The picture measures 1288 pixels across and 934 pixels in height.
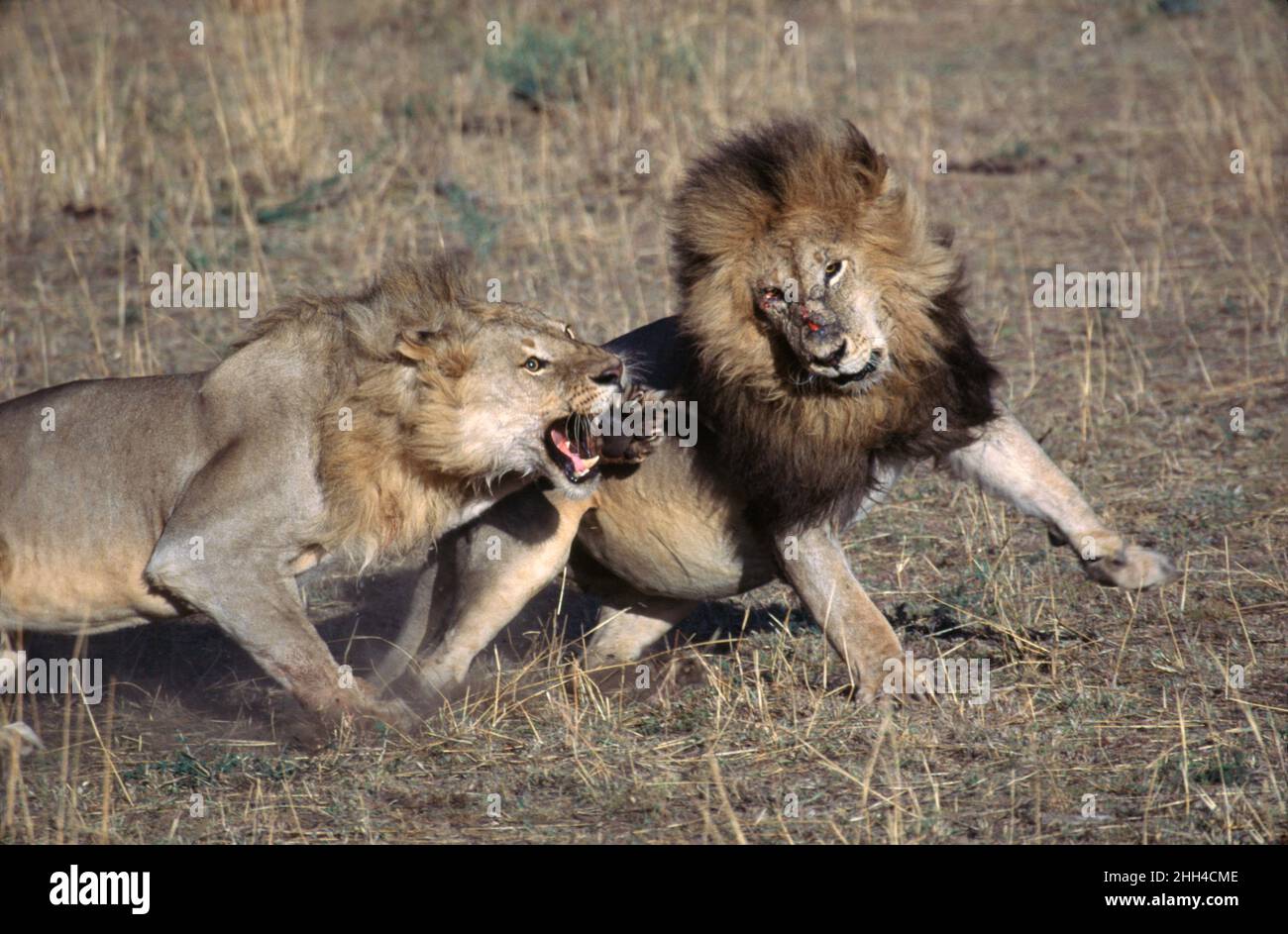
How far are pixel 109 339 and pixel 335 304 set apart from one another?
4.08 m

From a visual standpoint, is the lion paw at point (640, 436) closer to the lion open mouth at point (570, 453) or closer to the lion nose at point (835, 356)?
the lion open mouth at point (570, 453)

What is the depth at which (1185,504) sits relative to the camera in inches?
239

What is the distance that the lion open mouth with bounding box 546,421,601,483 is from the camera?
444 cm

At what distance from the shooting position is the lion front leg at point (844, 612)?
448cm

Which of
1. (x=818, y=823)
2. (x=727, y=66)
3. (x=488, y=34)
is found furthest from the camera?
(x=488, y=34)

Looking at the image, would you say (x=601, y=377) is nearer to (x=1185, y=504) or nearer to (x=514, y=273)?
(x=1185, y=504)

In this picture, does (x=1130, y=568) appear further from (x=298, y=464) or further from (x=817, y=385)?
(x=298, y=464)

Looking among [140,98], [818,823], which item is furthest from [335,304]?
[140,98]

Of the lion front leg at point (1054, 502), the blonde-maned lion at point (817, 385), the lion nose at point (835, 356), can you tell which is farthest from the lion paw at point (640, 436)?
the lion front leg at point (1054, 502)

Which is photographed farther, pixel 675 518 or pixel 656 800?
pixel 675 518

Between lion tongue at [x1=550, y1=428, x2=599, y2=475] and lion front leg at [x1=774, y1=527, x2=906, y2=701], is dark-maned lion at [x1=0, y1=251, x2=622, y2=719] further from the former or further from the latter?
lion front leg at [x1=774, y1=527, x2=906, y2=701]

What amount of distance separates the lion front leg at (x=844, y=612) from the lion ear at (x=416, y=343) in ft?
3.67

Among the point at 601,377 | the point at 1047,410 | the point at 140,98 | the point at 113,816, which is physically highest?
the point at 140,98

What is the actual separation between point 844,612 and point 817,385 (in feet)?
2.11
